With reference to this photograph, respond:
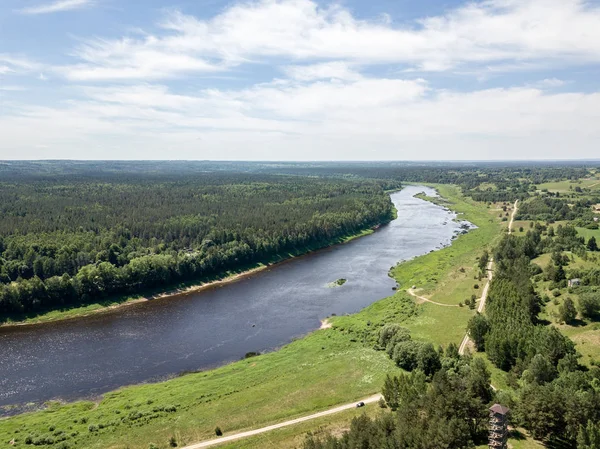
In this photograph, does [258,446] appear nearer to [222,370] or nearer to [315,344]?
[222,370]

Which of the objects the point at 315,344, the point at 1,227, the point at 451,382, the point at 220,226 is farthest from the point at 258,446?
the point at 1,227

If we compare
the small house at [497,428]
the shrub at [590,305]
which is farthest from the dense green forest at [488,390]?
the small house at [497,428]

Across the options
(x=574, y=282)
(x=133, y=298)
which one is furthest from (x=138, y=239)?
(x=574, y=282)

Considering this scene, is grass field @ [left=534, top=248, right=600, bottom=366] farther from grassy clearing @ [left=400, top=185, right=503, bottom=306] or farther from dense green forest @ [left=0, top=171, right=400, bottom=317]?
dense green forest @ [left=0, top=171, right=400, bottom=317]

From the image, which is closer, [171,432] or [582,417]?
[582,417]

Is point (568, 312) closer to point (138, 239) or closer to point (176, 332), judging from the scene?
point (176, 332)

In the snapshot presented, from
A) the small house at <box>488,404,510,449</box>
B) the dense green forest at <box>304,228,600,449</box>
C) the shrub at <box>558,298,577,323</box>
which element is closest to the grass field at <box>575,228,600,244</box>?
the shrub at <box>558,298,577,323</box>
